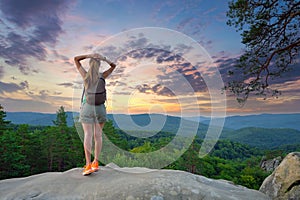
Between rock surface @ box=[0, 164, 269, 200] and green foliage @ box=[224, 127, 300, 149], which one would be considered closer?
rock surface @ box=[0, 164, 269, 200]

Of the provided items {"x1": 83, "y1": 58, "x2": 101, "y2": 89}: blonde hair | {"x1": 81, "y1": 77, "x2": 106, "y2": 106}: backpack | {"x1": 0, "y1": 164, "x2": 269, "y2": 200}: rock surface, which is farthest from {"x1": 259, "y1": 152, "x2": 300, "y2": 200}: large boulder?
{"x1": 83, "y1": 58, "x2": 101, "y2": 89}: blonde hair

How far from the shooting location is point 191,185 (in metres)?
4.39

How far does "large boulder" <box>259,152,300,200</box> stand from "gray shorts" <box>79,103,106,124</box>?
423cm

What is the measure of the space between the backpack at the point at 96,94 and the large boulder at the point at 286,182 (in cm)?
435

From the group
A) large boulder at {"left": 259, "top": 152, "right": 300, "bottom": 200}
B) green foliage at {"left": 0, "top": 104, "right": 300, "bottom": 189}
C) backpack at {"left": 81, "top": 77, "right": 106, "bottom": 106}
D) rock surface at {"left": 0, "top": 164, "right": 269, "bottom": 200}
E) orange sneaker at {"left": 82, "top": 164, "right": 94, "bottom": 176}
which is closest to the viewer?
rock surface at {"left": 0, "top": 164, "right": 269, "bottom": 200}

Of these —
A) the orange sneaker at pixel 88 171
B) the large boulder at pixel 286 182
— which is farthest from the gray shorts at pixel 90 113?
the large boulder at pixel 286 182

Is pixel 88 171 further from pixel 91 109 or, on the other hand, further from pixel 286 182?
pixel 286 182

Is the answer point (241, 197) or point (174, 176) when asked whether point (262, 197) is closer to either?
point (241, 197)

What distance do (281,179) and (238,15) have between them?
5019 millimetres

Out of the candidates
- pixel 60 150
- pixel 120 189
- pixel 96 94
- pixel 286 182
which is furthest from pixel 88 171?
pixel 60 150

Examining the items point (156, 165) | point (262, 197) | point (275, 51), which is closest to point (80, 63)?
point (262, 197)

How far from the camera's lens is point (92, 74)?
14.7 ft

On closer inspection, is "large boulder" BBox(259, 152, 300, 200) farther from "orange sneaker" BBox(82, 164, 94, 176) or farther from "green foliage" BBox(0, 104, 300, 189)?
"green foliage" BBox(0, 104, 300, 189)

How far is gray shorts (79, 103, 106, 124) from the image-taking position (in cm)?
447
